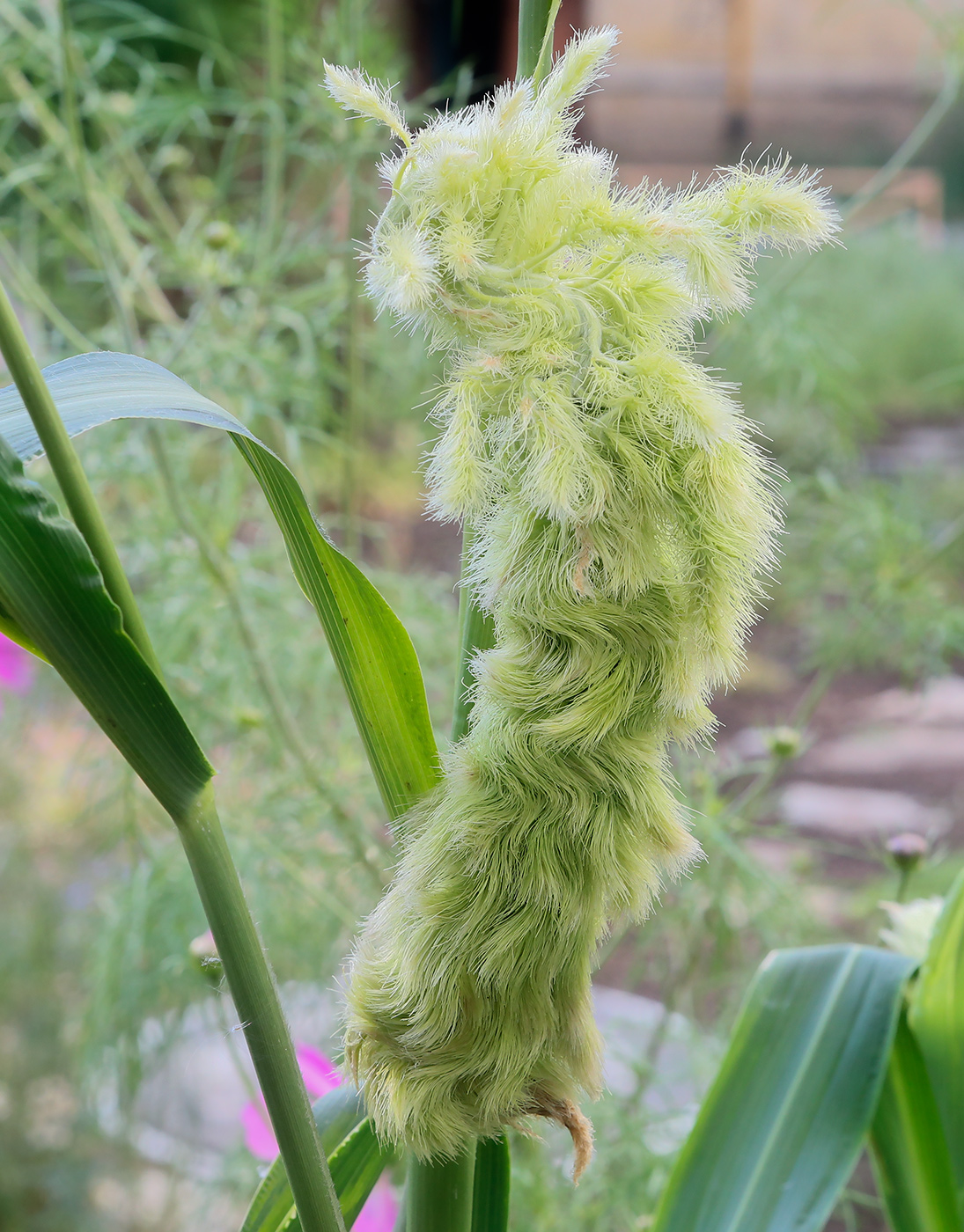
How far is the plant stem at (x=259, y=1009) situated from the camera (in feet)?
0.62

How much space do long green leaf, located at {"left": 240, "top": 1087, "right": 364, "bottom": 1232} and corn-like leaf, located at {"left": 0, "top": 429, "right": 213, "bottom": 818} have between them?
0.44 ft

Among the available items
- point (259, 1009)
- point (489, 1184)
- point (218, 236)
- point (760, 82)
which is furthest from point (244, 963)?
point (760, 82)

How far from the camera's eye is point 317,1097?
0.39 m

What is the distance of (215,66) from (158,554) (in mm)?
1123

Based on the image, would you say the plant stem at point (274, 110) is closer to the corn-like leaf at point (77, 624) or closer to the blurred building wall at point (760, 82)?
the corn-like leaf at point (77, 624)

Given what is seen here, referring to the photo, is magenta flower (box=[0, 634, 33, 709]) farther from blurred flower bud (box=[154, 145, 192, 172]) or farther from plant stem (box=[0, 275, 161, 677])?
plant stem (box=[0, 275, 161, 677])

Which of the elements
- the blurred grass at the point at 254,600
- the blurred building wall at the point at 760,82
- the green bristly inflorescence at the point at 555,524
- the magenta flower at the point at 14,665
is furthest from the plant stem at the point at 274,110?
Result: the blurred building wall at the point at 760,82

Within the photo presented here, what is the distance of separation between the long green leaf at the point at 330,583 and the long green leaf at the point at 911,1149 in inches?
9.5

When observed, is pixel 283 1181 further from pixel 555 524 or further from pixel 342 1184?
pixel 555 524

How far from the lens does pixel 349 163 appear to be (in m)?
0.58

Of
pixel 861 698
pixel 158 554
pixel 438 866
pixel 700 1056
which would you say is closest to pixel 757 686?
pixel 861 698

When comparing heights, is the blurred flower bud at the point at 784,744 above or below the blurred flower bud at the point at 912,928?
above

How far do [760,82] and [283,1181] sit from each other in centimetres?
204

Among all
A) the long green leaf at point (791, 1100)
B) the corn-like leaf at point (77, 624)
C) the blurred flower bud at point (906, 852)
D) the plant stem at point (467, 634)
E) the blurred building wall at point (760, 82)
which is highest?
the blurred building wall at point (760, 82)
